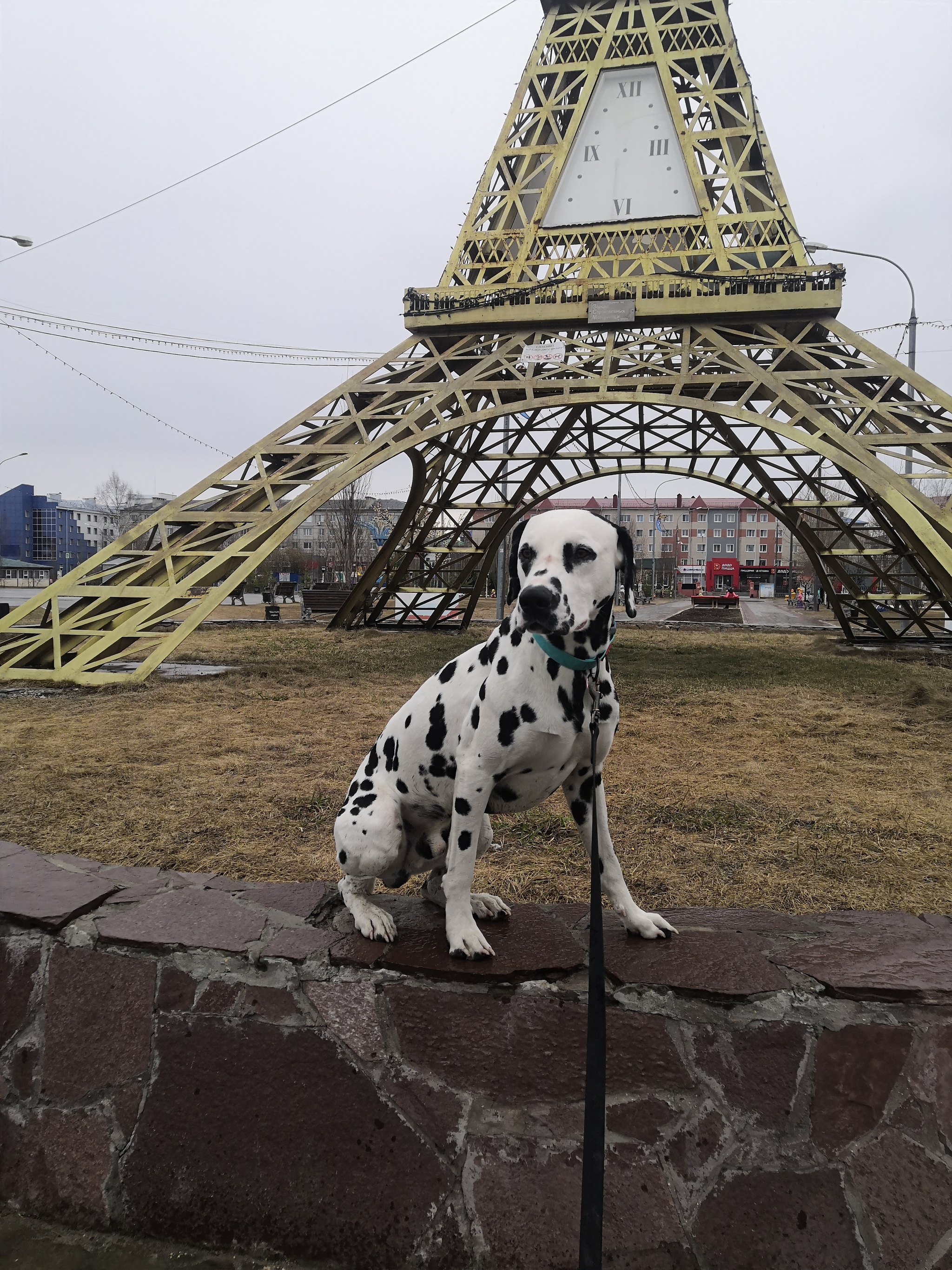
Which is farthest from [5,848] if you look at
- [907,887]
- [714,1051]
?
[907,887]

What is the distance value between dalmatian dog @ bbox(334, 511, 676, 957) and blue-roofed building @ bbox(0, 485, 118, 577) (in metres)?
72.5

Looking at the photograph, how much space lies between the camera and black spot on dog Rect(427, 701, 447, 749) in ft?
7.88

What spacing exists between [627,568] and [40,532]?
301 feet

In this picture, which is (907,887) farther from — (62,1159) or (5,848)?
(5,848)

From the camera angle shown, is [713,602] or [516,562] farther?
[713,602]

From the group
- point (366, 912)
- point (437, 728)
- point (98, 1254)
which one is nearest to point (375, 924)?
point (366, 912)

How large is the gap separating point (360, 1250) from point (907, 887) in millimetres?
2638

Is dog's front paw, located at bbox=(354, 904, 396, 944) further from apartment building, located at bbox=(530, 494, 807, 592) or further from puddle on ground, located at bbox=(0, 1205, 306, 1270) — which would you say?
apartment building, located at bbox=(530, 494, 807, 592)

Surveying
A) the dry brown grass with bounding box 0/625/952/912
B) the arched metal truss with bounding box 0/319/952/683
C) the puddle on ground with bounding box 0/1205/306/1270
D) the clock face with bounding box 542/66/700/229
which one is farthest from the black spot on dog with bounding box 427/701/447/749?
the clock face with bounding box 542/66/700/229

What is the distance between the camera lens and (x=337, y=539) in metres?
49.7

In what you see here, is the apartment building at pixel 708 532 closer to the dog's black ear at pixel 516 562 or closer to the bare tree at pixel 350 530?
the bare tree at pixel 350 530

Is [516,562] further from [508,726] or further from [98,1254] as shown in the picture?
[98,1254]

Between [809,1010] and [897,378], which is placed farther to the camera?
[897,378]

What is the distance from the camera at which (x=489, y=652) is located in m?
2.34
